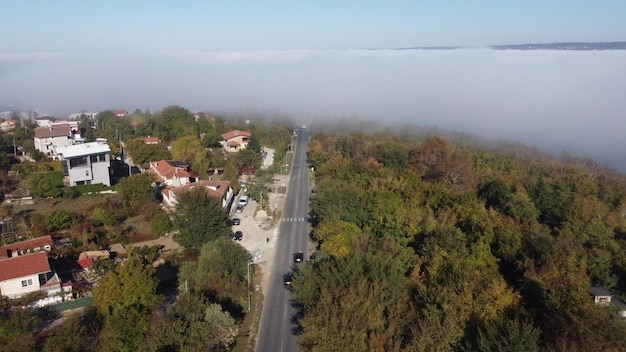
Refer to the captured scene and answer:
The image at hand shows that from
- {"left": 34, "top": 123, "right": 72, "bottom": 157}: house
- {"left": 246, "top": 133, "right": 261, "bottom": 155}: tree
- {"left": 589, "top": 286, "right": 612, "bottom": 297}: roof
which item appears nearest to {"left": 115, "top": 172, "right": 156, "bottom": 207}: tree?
{"left": 34, "top": 123, "right": 72, "bottom": 157}: house

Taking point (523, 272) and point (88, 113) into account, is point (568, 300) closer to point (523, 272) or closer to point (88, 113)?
point (523, 272)

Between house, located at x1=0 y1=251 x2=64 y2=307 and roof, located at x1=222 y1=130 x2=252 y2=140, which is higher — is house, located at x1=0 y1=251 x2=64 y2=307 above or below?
below

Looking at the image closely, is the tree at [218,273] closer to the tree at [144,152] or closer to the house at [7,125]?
the tree at [144,152]

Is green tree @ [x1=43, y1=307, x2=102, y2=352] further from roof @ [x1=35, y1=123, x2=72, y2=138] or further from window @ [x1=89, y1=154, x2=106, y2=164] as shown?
roof @ [x1=35, y1=123, x2=72, y2=138]

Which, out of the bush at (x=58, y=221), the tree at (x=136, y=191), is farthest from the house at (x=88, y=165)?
the bush at (x=58, y=221)

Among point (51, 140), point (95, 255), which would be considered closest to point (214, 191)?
point (95, 255)

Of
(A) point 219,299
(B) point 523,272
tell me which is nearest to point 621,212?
(B) point 523,272
